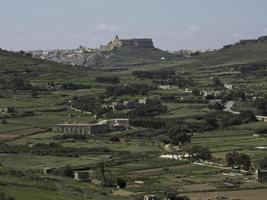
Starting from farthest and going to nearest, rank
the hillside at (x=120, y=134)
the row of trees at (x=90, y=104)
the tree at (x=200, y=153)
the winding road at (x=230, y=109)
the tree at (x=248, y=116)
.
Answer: the row of trees at (x=90, y=104) < the winding road at (x=230, y=109) < the tree at (x=248, y=116) < the tree at (x=200, y=153) < the hillside at (x=120, y=134)

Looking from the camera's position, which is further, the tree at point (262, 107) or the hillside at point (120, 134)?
Result: the tree at point (262, 107)

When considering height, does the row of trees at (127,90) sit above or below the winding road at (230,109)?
above

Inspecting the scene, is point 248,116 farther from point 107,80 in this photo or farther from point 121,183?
point 107,80

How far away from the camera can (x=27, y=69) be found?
165875mm

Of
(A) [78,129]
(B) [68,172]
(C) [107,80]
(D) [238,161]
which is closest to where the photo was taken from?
(B) [68,172]

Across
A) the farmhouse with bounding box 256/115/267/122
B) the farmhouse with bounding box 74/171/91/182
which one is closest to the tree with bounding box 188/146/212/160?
the farmhouse with bounding box 74/171/91/182

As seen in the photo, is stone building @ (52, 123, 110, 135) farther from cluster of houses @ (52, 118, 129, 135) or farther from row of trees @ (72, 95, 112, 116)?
row of trees @ (72, 95, 112, 116)

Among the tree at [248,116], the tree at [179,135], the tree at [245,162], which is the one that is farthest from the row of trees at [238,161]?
the tree at [248,116]

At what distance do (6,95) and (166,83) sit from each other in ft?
140

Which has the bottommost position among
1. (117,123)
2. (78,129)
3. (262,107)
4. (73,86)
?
(78,129)

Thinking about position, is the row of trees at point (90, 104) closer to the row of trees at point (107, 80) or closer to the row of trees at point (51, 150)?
the row of trees at point (107, 80)

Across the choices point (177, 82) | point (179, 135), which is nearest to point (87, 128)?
point (179, 135)

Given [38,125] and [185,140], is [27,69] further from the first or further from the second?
[185,140]

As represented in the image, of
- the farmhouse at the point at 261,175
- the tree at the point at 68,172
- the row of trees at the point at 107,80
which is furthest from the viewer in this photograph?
the row of trees at the point at 107,80
